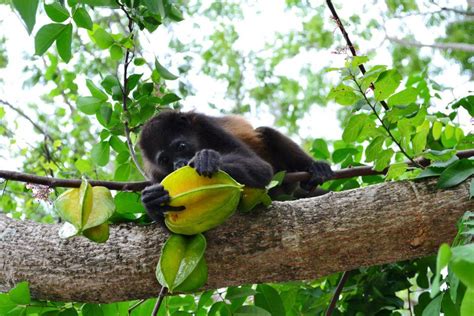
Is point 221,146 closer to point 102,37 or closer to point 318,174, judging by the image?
point 318,174

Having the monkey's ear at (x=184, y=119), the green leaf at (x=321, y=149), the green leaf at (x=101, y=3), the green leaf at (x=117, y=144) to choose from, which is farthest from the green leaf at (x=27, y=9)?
the monkey's ear at (x=184, y=119)

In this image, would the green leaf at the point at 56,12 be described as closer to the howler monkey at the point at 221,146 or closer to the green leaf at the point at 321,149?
the howler monkey at the point at 221,146

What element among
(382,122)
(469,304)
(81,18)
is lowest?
(382,122)

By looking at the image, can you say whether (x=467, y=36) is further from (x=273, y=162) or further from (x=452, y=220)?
(x=452, y=220)

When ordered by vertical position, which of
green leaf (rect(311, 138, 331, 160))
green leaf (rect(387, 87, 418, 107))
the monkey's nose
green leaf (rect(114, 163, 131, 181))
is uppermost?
green leaf (rect(387, 87, 418, 107))

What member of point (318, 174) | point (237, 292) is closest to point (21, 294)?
point (237, 292)

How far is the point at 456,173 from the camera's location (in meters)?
2.41

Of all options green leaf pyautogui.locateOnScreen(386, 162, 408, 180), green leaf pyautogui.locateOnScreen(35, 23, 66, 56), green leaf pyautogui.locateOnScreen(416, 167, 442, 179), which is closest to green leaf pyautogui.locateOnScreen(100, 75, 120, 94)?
green leaf pyautogui.locateOnScreen(35, 23, 66, 56)

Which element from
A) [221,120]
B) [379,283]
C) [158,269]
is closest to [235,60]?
[221,120]

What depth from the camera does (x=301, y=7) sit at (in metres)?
10.4

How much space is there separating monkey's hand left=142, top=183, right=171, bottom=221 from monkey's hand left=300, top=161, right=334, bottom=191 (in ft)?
4.32

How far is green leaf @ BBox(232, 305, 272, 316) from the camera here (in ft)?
8.45

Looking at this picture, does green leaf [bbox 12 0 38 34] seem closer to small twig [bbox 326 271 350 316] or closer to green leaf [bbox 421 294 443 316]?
green leaf [bbox 421 294 443 316]

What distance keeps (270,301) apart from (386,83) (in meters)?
1.11
